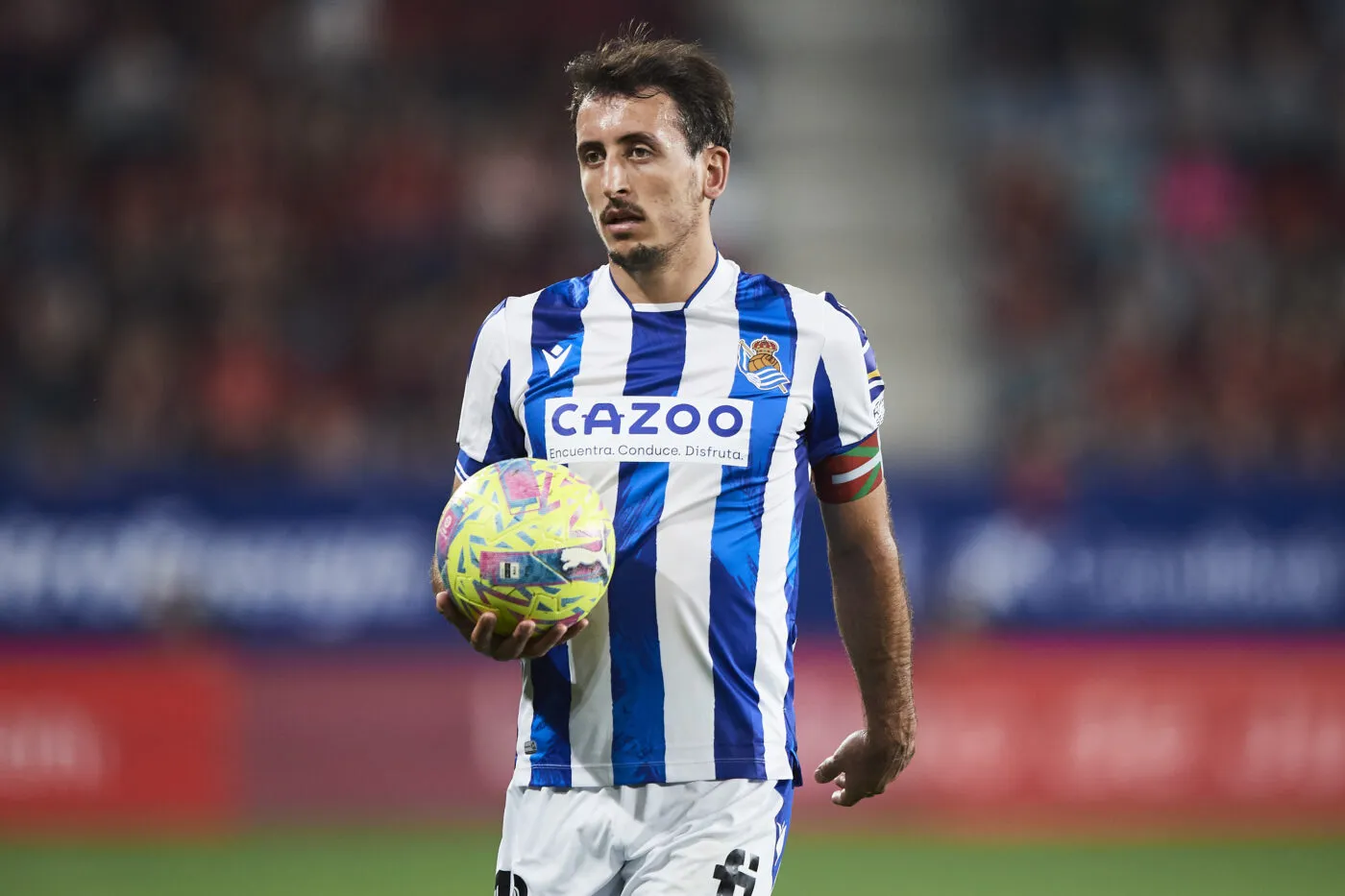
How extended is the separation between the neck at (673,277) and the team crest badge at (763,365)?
19cm

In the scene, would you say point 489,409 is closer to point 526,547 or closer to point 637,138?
point 526,547

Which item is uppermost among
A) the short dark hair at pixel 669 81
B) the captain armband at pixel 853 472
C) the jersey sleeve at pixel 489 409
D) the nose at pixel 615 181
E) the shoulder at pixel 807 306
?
the short dark hair at pixel 669 81

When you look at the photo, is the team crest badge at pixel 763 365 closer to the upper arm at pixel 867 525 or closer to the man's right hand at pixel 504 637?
the upper arm at pixel 867 525

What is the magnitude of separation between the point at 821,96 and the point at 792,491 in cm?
1406

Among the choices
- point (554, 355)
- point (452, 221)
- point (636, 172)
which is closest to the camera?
point (636, 172)

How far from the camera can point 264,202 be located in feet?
48.8

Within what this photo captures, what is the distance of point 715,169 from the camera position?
429cm

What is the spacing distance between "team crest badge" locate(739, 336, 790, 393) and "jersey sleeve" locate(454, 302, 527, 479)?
54cm

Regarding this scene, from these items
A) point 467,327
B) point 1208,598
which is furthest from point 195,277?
point 1208,598

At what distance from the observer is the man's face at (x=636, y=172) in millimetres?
4082

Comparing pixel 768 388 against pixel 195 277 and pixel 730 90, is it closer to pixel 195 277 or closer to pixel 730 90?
pixel 730 90

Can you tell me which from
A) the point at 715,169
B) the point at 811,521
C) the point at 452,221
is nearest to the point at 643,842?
the point at 715,169

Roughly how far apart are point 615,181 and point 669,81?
28 cm

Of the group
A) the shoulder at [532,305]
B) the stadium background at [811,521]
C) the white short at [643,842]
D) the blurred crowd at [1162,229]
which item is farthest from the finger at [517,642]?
the blurred crowd at [1162,229]
